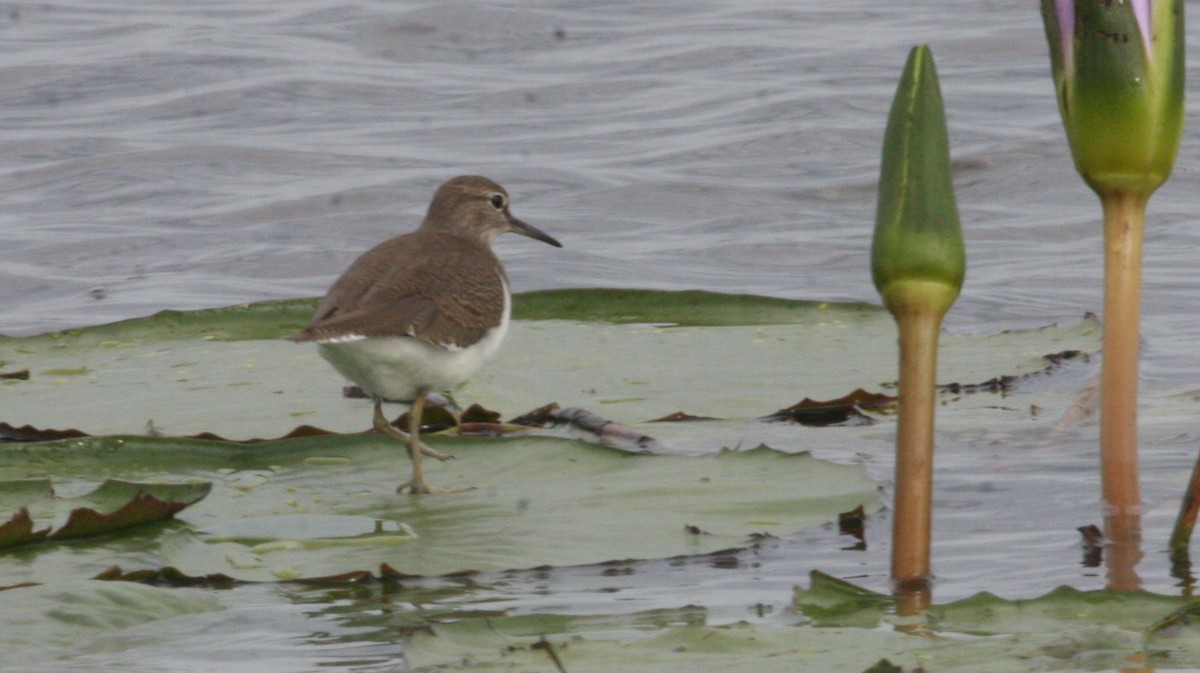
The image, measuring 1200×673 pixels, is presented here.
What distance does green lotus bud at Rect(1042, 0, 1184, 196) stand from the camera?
9.12 feet

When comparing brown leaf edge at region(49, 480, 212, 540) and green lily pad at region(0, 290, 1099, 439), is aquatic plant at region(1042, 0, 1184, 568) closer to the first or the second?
brown leaf edge at region(49, 480, 212, 540)

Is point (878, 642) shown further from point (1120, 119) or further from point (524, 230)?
point (524, 230)

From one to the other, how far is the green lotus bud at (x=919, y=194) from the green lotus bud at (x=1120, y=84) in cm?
39

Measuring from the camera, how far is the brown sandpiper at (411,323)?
15.3ft

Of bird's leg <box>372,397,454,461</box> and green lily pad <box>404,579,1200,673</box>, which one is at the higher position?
bird's leg <box>372,397,454,461</box>

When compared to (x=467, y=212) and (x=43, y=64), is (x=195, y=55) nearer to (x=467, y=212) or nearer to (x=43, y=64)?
(x=43, y=64)

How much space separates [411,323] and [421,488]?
788 millimetres

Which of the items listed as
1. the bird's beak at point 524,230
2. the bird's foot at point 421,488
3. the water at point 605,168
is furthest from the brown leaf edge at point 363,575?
the bird's beak at point 524,230

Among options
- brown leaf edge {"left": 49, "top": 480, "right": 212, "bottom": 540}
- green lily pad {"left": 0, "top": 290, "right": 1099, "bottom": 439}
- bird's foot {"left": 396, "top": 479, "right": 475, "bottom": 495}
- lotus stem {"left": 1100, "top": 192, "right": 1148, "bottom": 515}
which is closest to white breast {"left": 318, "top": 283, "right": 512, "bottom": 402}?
green lily pad {"left": 0, "top": 290, "right": 1099, "bottom": 439}

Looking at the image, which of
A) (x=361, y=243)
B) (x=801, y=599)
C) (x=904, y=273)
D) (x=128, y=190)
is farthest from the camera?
(x=128, y=190)

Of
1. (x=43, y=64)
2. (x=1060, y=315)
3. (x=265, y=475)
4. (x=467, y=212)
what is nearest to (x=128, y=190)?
(x=43, y=64)

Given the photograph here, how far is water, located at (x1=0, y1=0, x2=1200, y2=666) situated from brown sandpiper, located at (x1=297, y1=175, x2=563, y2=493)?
1.15m

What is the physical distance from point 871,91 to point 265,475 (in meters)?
8.88

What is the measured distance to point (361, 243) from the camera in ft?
30.7
